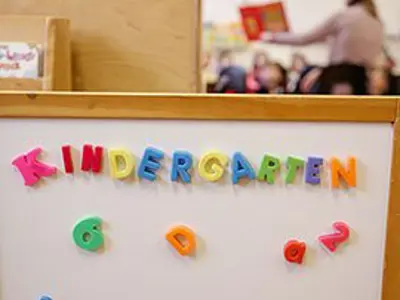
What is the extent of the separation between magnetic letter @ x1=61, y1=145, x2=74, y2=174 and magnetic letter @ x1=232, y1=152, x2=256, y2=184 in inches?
12.2

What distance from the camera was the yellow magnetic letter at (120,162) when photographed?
3.39 feet

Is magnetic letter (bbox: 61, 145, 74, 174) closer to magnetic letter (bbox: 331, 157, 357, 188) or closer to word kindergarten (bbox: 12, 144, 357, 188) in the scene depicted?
word kindergarten (bbox: 12, 144, 357, 188)

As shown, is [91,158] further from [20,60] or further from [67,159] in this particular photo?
[20,60]

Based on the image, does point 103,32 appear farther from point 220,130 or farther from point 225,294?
point 225,294

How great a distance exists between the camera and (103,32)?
1295mm

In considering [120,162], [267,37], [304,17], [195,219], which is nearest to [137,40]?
[120,162]

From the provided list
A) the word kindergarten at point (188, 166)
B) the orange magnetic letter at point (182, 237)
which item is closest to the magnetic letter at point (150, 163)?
the word kindergarten at point (188, 166)

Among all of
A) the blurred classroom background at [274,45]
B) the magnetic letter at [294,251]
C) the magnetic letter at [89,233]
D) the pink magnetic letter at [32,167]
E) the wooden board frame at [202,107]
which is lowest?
the magnetic letter at [294,251]

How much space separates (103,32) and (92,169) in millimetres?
404

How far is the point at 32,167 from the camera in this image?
3.42ft

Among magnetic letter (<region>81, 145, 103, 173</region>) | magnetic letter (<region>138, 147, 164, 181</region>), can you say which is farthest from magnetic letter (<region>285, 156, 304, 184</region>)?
magnetic letter (<region>81, 145, 103, 173</region>)

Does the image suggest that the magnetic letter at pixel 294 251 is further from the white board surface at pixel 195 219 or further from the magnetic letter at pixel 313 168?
the magnetic letter at pixel 313 168

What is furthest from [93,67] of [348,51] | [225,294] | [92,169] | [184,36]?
[348,51]

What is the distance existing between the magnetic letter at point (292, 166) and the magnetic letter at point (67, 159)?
0.41m
